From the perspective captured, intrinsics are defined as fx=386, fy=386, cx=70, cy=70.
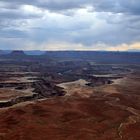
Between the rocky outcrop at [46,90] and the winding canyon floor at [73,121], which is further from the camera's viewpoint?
the rocky outcrop at [46,90]

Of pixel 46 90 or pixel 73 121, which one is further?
pixel 46 90

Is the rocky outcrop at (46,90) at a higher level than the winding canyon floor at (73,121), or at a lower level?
lower

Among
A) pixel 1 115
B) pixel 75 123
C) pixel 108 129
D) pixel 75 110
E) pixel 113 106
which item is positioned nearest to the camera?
pixel 108 129

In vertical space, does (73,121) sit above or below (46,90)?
above

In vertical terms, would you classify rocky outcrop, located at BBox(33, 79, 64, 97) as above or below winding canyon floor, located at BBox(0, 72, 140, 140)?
below

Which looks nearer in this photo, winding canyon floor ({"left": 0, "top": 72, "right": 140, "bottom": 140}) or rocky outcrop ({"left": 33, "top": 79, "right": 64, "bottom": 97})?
winding canyon floor ({"left": 0, "top": 72, "right": 140, "bottom": 140})

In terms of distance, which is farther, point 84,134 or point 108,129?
point 108,129

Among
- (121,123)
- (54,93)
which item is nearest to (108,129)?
(121,123)

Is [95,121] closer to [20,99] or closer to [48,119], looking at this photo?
[48,119]
